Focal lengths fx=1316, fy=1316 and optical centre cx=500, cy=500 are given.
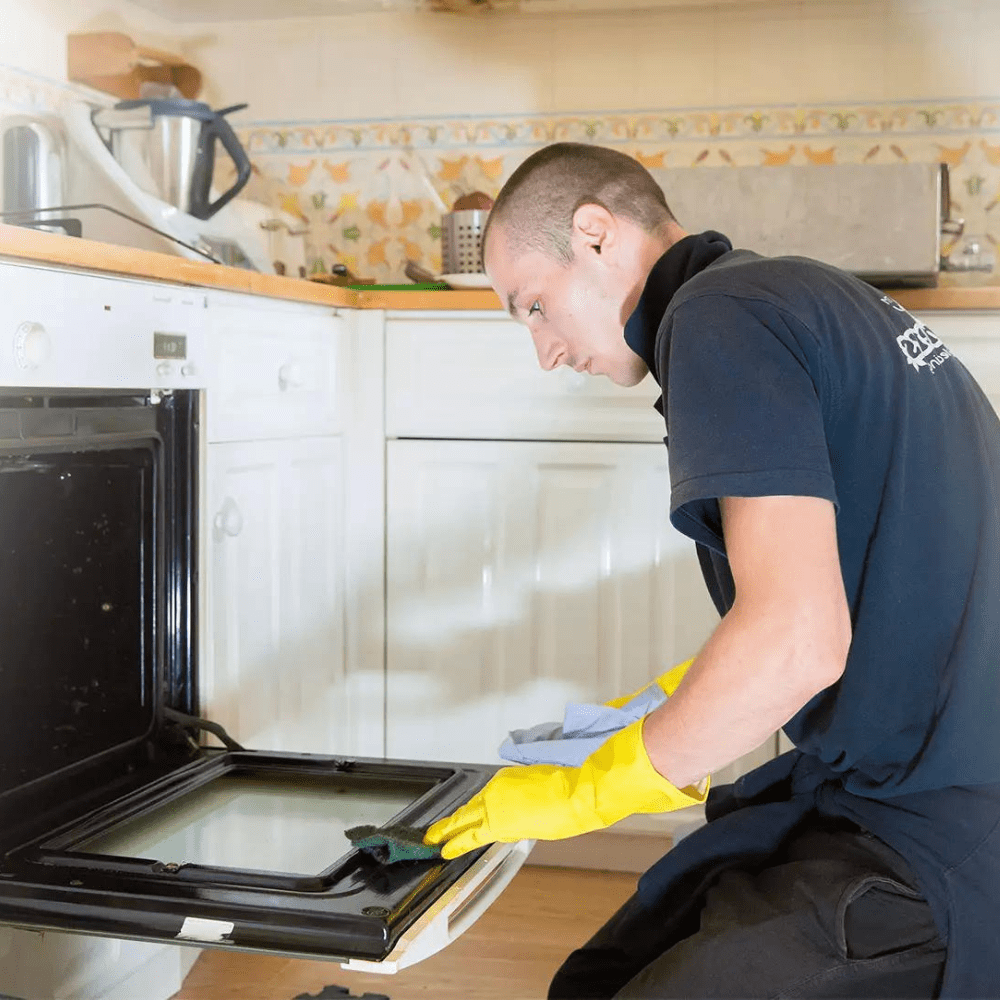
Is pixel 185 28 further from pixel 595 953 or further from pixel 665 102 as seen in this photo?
pixel 595 953

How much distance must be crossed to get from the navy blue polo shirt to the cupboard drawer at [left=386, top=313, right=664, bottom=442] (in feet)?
3.78

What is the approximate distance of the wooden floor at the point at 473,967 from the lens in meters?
1.84

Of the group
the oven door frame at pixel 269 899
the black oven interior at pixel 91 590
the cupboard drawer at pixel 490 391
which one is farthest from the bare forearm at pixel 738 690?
the cupboard drawer at pixel 490 391

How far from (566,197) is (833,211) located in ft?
3.84

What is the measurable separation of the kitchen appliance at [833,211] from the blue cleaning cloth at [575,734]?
1.14 m

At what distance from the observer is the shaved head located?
4.13 feet

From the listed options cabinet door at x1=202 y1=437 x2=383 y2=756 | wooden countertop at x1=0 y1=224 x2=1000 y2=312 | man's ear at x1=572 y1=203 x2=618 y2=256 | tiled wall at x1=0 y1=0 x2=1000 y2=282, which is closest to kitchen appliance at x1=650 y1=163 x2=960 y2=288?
wooden countertop at x1=0 y1=224 x2=1000 y2=312

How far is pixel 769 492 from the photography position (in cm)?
92

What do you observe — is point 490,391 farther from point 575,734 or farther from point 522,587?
point 575,734

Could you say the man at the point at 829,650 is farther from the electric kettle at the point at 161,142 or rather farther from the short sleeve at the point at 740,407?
the electric kettle at the point at 161,142

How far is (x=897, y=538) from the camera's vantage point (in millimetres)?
1031

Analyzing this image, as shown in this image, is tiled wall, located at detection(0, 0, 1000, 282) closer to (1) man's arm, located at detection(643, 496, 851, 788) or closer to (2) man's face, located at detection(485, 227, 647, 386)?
(2) man's face, located at detection(485, 227, 647, 386)

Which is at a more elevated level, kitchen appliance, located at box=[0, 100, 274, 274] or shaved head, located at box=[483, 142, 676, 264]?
kitchen appliance, located at box=[0, 100, 274, 274]

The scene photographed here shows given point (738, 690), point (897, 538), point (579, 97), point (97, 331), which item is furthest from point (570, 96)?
point (738, 690)
